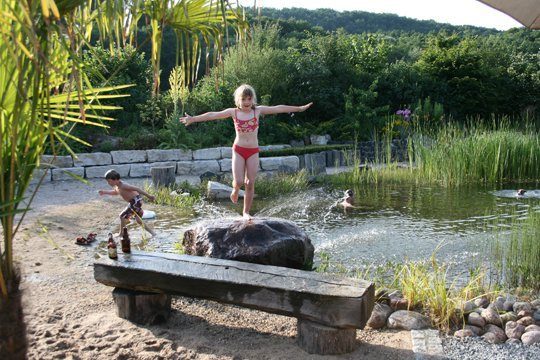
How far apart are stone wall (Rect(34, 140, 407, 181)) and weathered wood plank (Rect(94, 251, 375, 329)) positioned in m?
7.44

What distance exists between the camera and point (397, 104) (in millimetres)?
17125

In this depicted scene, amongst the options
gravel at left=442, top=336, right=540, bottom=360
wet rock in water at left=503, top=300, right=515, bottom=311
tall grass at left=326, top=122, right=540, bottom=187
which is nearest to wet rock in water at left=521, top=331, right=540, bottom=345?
gravel at left=442, top=336, right=540, bottom=360

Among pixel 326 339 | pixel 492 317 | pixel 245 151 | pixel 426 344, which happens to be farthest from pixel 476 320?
pixel 245 151

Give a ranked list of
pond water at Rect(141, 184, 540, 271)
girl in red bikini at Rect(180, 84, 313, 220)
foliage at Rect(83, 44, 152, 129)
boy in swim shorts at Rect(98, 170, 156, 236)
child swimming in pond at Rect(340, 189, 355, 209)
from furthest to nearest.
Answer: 1. foliage at Rect(83, 44, 152, 129)
2. child swimming in pond at Rect(340, 189, 355, 209)
3. boy in swim shorts at Rect(98, 170, 156, 236)
4. pond water at Rect(141, 184, 540, 271)
5. girl in red bikini at Rect(180, 84, 313, 220)

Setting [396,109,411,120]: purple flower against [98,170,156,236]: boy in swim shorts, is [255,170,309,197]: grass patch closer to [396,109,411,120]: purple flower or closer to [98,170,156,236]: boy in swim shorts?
[98,170,156,236]: boy in swim shorts

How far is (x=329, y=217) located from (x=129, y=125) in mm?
7751

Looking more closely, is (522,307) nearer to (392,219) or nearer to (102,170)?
(392,219)

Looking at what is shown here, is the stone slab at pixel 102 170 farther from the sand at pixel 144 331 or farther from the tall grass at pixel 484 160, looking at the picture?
the sand at pixel 144 331

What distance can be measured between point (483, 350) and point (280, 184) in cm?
683

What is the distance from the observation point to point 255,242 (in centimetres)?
484

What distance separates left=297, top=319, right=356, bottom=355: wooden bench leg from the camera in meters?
3.36

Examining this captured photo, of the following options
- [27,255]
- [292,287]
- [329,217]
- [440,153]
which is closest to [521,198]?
[440,153]

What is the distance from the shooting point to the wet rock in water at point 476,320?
3.85 meters

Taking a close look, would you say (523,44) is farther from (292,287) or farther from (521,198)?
(292,287)
